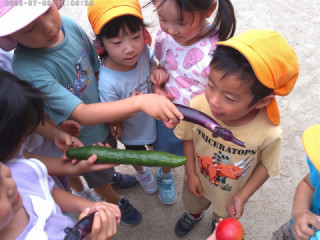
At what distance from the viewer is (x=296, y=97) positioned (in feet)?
9.29

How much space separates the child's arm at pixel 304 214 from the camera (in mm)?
1162

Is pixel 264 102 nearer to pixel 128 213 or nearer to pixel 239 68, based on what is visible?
pixel 239 68

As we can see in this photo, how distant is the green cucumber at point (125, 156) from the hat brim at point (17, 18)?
0.62 m

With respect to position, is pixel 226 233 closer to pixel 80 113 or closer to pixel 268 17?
pixel 80 113

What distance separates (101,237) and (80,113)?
583mm

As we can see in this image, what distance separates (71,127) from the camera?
1.53 m

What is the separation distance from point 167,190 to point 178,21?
1.34 m

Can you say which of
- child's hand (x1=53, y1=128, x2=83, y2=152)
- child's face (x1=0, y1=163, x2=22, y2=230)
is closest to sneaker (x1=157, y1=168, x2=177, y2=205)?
child's hand (x1=53, y1=128, x2=83, y2=152)

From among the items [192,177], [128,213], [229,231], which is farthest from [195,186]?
[128,213]

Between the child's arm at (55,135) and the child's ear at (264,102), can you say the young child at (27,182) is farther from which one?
the child's ear at (264,102)

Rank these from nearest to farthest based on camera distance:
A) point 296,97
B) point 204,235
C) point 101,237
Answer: point 101,237, point 204,235, point 296,97

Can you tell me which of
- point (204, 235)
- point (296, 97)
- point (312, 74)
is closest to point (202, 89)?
point (204, 235)

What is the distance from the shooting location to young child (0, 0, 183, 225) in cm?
121

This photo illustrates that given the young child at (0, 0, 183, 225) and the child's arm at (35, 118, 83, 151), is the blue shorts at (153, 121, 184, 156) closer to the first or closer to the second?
the young child at (0, 0, 183, 225)
